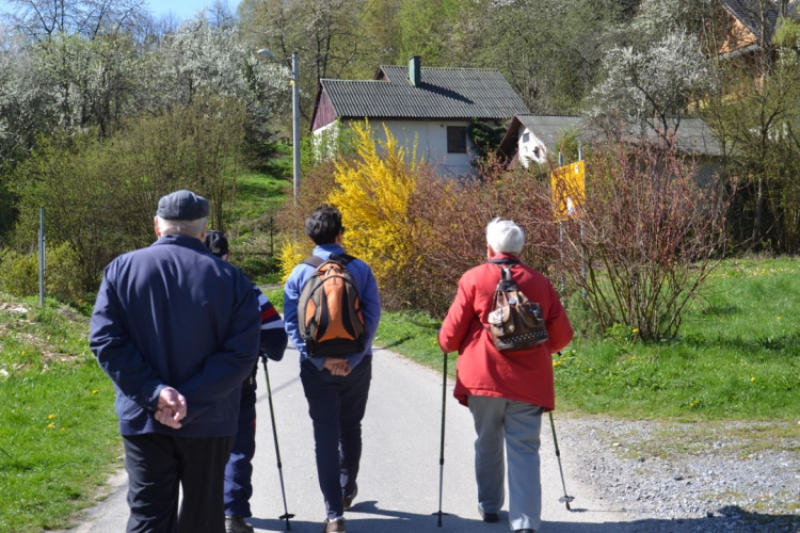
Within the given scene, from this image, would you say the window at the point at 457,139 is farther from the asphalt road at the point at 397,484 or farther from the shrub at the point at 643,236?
the asphalt road at the point at 397,484

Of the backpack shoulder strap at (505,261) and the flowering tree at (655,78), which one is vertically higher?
the flowering tree at (655,78)

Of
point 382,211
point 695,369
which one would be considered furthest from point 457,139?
point 695,369

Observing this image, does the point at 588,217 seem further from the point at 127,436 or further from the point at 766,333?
the point at 127,436

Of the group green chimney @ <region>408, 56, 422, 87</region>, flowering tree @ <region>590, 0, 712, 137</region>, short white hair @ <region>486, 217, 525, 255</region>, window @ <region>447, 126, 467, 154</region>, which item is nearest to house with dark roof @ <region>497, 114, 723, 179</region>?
flowering tree @ <region>590, 0, 712, 137</region>

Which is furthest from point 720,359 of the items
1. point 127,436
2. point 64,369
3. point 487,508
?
point 64,369

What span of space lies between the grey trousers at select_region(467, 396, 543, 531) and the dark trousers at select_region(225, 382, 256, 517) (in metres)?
1.34

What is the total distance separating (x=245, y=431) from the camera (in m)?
5.08

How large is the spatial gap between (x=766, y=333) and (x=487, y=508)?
7453mm

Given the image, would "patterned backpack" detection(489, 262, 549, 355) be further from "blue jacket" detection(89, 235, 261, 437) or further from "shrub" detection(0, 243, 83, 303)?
"shrub" detection(0, 243, 83, 303)

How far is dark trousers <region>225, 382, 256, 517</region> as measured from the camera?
4969 millimetres

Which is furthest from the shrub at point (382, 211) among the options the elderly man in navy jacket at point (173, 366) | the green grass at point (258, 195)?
the green grass at point (258, 195)

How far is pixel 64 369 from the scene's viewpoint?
37.9 feet

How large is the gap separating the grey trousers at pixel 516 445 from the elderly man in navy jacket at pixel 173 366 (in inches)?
64.6

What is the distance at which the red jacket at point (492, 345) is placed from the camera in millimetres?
4727
